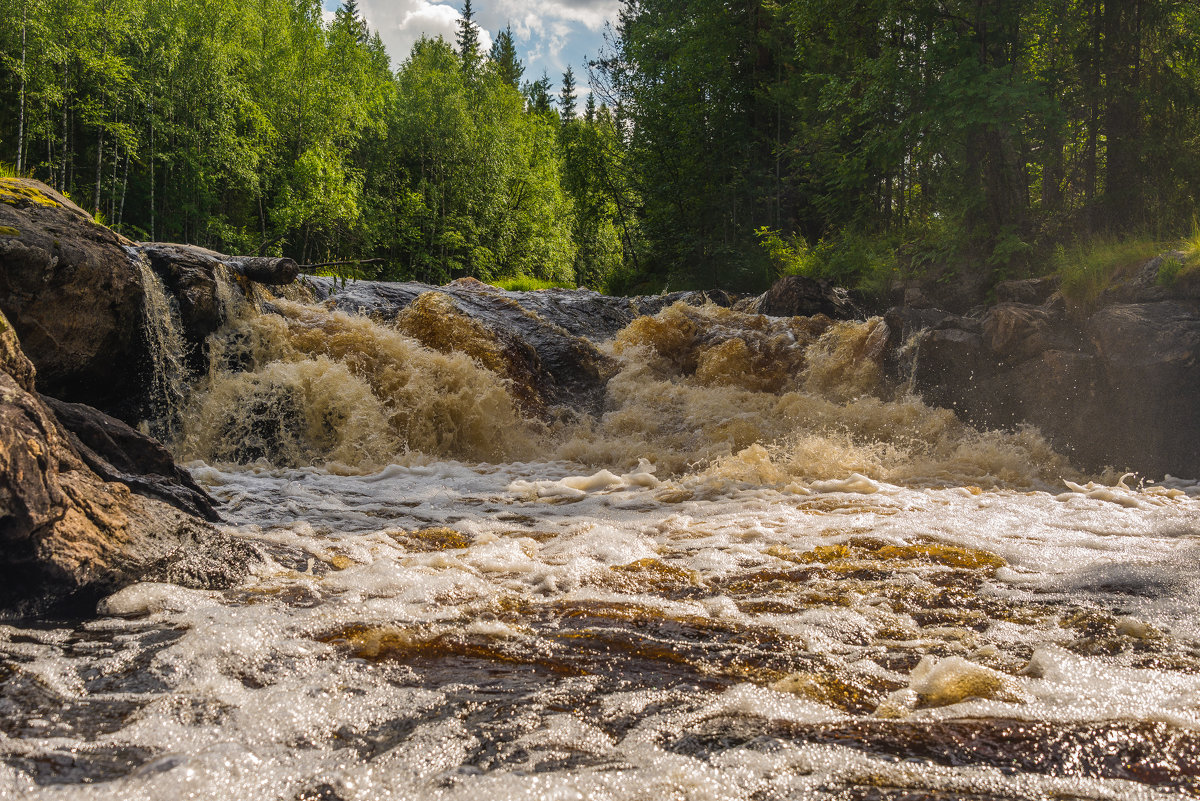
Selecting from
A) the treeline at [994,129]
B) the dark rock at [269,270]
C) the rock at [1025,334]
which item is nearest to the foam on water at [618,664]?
the rock at [1025,334]

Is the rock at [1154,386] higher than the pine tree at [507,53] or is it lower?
lower

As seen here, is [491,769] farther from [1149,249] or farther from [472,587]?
[1149,249]

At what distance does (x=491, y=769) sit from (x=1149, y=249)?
410 inches

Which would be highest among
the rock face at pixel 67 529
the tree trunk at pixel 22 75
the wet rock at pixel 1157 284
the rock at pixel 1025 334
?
the tree trunk at pixel 22 75

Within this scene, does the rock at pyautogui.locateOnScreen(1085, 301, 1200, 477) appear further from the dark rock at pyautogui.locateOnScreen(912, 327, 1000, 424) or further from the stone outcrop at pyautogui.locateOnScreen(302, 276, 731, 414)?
the stone outcrop at pyautogui.locateOnScreen(302, 276, 731, 414)

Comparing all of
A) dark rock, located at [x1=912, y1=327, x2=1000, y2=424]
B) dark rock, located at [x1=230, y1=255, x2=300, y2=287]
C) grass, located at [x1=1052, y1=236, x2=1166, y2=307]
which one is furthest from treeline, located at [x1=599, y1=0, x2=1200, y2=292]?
dark rock, located at [x1=230, y1=255, x2=300, y2=287]

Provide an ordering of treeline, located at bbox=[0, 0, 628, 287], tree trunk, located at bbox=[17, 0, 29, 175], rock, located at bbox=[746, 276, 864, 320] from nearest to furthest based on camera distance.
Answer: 1. rock, located at bbox=[746, 276, 864, 320]
2. tree trunk, located at bbox=[17, 0, 29, 175]
3. treeline, located at bbox=[0, 0, 628, 287]

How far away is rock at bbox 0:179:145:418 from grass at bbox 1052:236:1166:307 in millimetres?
10779

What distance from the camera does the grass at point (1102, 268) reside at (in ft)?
28.7

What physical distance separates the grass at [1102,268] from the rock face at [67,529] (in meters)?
9.60

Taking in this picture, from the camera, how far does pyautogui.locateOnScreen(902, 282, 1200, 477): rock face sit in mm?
7524

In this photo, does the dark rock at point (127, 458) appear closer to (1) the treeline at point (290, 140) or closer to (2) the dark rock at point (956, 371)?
(2) the dark rock at point (956, 371)

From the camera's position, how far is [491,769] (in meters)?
1.93

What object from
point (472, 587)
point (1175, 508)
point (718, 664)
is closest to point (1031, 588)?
point (718, 664)
